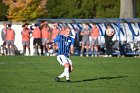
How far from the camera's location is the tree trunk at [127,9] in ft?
135

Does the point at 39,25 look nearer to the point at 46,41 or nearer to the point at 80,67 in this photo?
the point at 46,41

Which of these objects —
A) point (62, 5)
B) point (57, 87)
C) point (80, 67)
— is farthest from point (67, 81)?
point (62, 5)

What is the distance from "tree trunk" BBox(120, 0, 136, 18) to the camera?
135ft

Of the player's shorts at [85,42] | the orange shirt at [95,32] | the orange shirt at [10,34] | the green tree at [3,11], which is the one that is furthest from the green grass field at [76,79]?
the green tree at [3,11]

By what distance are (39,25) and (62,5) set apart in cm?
2245

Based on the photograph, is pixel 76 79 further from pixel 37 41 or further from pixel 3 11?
pixel 3 11

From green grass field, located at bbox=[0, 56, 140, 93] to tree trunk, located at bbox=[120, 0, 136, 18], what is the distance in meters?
15.4

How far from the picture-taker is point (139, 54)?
1324 inches

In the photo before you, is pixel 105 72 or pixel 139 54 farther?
pixel 139 54

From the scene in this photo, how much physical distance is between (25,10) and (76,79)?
127ft

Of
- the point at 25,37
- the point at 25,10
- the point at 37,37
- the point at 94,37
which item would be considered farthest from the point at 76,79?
the point at 25,10

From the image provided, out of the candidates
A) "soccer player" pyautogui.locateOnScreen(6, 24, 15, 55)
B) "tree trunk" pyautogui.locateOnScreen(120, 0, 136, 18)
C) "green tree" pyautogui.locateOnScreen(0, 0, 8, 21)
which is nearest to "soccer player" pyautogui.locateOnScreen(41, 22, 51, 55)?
"soccer player" pyautogui.locateOnScreen(6, 24, 15, 55)

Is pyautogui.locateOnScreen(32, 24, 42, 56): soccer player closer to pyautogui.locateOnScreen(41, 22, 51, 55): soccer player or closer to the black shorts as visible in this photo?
the black shorts

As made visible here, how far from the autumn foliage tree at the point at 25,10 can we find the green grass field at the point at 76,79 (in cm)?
3112
